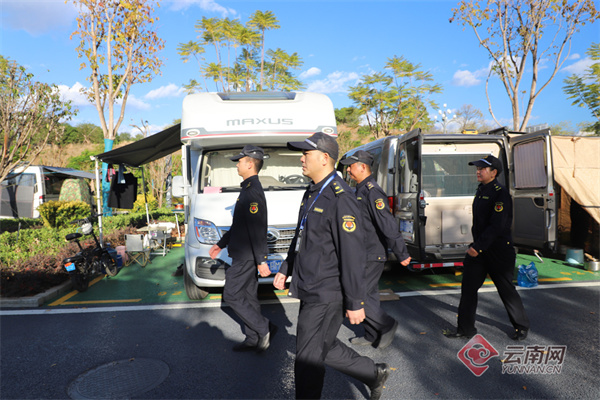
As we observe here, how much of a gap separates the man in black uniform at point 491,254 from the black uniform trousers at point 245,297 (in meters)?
2.12

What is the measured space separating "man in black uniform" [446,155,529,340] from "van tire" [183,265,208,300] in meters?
3.52

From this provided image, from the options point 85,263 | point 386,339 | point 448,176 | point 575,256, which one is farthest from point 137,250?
point 575,256

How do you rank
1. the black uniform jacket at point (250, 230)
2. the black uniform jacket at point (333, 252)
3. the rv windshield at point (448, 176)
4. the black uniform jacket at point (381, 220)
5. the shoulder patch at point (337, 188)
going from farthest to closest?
the rv windshield at point (448, 176)
the black uniform jacket at point (381, 220)
the black uniform jacket at point (250, 230)
the shoulder patch at point (337, 188)
the black uniform jacket at point (333, 252)

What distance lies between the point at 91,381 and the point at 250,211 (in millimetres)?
2085

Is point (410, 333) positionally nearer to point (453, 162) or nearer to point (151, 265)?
point (453, 162)

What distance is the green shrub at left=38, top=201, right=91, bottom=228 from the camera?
36.8ft

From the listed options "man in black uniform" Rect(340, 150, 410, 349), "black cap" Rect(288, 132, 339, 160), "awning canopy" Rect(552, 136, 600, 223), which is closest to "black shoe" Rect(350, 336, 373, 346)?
"man in black uniform" Rect(340, 150, 410, 349)

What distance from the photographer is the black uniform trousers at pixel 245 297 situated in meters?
3.79

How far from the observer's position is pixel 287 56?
21.6 metres

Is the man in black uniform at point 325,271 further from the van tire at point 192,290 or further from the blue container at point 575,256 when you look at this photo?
the blue container at point 575,256

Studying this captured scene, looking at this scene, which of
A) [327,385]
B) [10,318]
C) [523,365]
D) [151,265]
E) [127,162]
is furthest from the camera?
[127,162]

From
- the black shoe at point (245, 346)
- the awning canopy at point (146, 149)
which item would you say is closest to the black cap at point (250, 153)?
the black shoe at point (245, 346)

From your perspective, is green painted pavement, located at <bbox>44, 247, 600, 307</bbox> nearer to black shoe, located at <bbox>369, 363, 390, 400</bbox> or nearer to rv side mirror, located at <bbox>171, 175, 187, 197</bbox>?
rv side mirror, located at <bbox>171, 175, 187, 197</bbox>

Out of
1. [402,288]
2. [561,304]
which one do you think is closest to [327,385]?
[402,288]
